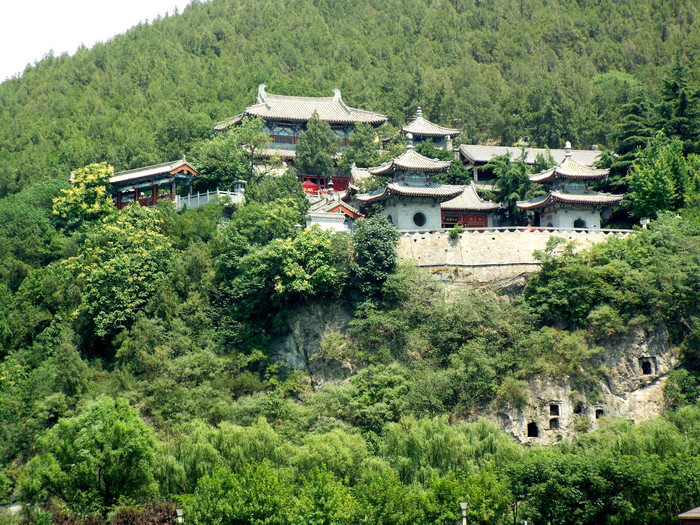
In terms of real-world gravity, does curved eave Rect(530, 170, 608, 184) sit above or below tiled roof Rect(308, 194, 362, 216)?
above

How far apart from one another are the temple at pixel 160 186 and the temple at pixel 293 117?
8307mm

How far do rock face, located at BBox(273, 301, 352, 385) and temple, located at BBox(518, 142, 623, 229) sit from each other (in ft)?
34.3

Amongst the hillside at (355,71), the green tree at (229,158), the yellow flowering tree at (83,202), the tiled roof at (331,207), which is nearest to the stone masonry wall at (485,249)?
the tiled roof at (331,207)

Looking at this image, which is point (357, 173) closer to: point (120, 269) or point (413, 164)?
point (413, 164)

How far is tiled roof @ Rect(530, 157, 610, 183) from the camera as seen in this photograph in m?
39.9

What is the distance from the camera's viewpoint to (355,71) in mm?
71938

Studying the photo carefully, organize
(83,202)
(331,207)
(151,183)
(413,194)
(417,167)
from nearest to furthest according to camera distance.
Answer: (413,194) < (417,167) < (331,207) < (83,202) < (151,183)

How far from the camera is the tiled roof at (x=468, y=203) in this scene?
41.6 m

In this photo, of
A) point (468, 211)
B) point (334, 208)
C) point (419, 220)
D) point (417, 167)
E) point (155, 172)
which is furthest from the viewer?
point (155, 172)

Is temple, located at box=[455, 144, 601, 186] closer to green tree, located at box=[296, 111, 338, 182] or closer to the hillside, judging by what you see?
the hillside

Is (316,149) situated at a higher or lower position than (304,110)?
lower

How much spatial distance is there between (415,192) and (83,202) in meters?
15.9

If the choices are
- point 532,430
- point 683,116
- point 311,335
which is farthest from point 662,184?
point 311,335

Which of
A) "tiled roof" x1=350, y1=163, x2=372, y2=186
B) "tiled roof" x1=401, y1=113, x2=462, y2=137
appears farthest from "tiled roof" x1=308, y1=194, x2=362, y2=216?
"tiled roof" x1=401, y1=113, x2=462, y2=137
